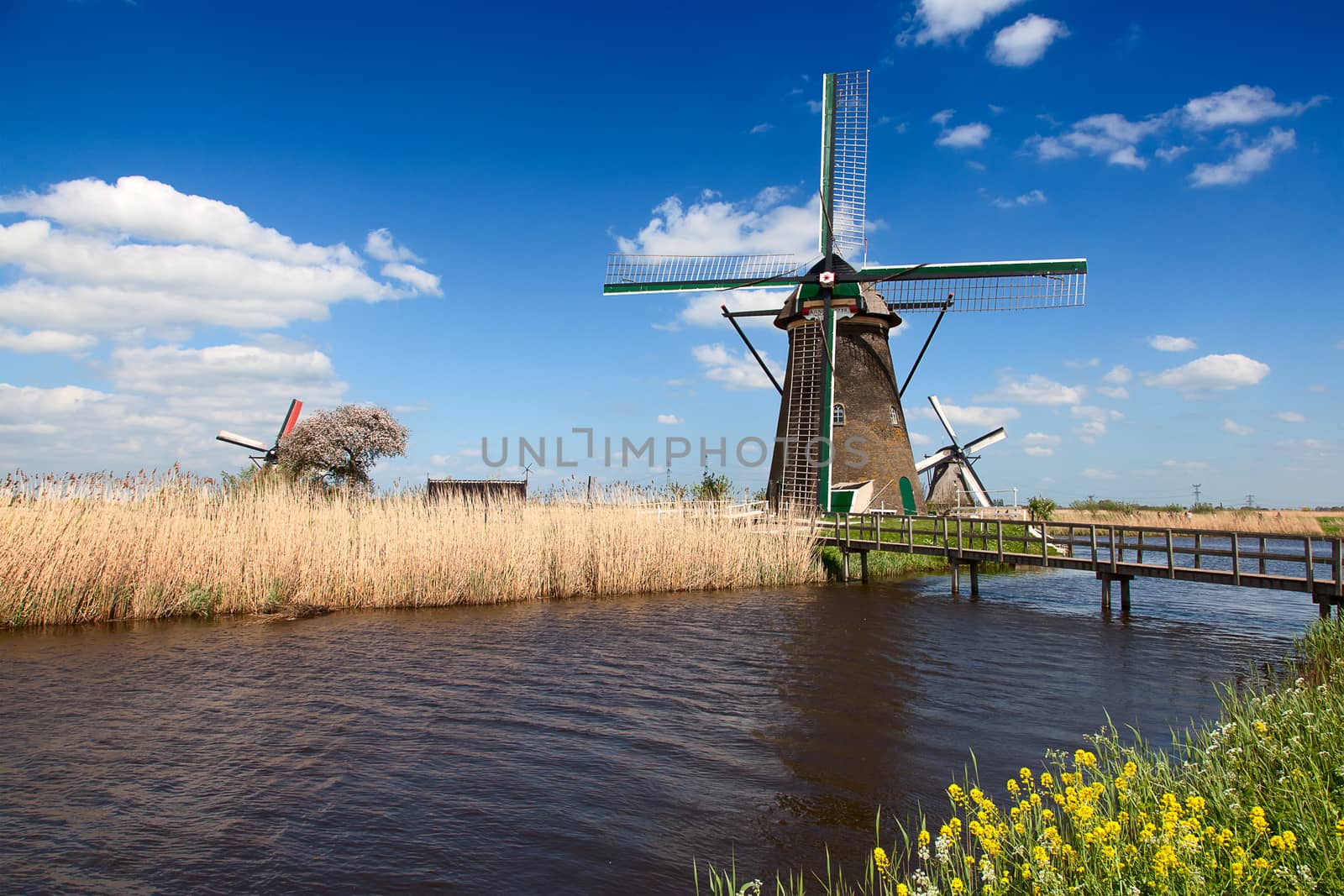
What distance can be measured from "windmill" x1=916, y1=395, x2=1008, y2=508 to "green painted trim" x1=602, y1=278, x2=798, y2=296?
9121 mm

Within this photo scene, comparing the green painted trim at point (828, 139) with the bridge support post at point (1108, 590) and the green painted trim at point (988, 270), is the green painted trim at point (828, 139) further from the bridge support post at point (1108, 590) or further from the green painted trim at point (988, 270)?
the bridge support post at point (1108, 590)

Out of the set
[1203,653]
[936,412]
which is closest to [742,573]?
[1203,653]

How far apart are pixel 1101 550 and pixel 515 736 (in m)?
14.0

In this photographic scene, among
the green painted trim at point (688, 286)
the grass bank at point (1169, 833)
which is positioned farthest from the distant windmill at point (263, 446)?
the grass bank at point (1169, 833)

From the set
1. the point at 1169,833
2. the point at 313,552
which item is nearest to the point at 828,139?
the point at 313,552

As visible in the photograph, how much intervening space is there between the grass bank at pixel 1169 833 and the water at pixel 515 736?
890 mm

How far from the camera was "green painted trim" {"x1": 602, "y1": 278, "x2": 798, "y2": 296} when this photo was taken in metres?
19.3

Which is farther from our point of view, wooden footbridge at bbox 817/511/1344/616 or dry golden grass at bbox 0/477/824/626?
wooden footbridge at bbox 817/511/1344/616

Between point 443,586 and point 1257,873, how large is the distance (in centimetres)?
1062

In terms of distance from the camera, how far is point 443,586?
11594mm

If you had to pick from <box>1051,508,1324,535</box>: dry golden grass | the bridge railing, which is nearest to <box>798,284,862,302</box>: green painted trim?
the bridge railing

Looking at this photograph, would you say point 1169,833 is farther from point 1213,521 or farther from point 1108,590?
Result: point 1213,521

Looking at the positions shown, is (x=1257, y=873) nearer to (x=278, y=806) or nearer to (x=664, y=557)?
(x=278, y=806)

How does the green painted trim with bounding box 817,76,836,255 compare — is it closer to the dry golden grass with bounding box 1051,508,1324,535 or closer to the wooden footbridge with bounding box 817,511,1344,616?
the wooden footbridge with bounding box 817,511,1344,616
